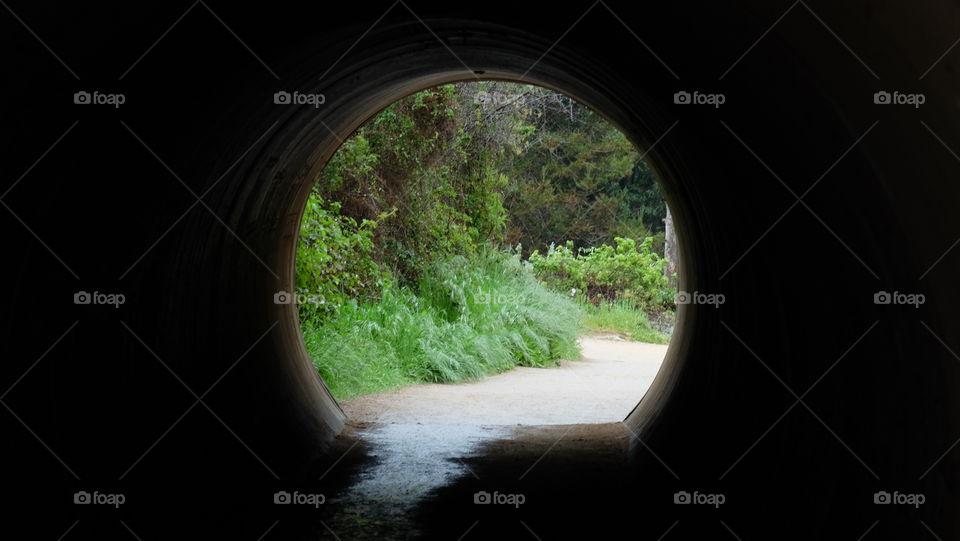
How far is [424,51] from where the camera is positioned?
23.0 feet

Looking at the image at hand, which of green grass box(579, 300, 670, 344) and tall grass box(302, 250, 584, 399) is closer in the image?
tall grass box(302, 250, 584, 399)

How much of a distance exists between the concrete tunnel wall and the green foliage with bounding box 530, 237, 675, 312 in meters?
17.2

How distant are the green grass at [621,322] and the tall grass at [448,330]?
11.2ft

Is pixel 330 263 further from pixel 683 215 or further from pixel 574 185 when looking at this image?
pixel 574 185

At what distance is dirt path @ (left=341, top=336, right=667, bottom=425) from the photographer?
9.65 metres

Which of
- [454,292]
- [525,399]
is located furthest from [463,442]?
[454,292]

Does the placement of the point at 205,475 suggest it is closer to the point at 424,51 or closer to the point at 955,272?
the point at 424,51

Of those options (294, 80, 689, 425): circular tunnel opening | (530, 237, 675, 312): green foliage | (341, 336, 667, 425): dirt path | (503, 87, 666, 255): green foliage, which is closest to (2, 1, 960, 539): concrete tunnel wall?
(294, 80, 689, 425): circular tunnel opening

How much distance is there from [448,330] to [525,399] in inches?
118

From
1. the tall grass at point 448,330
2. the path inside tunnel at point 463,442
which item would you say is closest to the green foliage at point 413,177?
the tall grass at point 448,330

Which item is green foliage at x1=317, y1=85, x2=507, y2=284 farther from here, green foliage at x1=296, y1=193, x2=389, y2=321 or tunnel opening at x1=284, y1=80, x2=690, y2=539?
green foliage at x1=296, y1=193, x2=389, y2=321

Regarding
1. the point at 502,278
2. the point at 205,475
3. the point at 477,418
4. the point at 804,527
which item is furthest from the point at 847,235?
the point at 502,278

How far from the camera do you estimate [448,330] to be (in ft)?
46.2

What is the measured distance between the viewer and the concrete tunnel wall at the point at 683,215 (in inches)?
135
